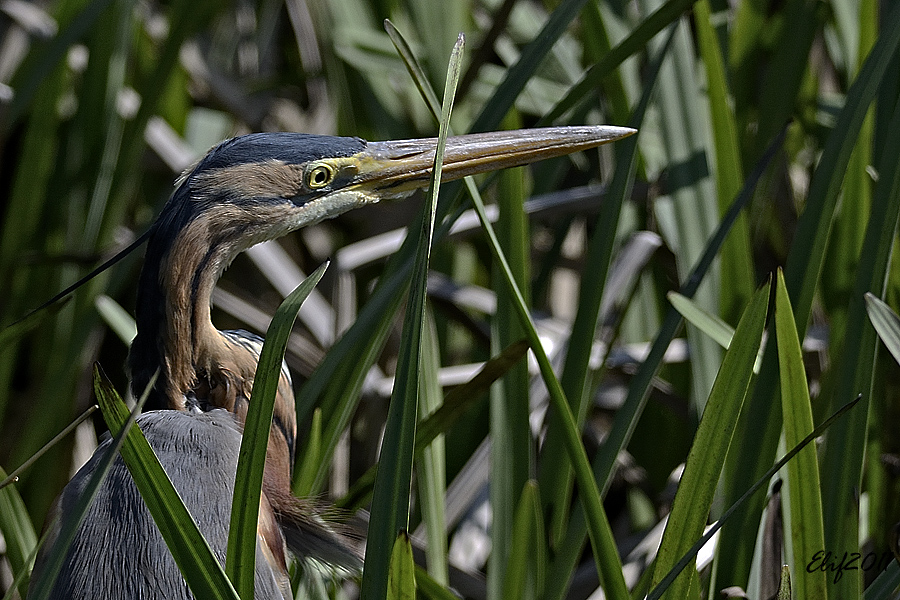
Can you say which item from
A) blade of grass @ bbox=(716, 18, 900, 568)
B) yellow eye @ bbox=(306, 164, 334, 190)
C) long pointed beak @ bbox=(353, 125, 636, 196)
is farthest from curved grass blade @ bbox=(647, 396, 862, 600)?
yellow eye @ bbox=(306, 164, 334, 190)

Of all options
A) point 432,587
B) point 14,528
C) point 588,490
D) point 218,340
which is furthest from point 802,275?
point 14,528

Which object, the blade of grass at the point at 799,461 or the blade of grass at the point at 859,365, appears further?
the blade of grass at the point at 859,365

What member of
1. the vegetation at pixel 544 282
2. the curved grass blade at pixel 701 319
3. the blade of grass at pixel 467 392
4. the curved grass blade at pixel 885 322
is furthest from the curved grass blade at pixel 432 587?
the curved grass blade at pixel 885 322

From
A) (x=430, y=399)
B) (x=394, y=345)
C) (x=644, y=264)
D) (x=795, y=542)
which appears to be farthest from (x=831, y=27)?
(x=795, y=542)

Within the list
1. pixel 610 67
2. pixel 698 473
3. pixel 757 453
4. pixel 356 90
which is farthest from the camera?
pixel 356 90

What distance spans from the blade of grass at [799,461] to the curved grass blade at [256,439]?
0.36 m

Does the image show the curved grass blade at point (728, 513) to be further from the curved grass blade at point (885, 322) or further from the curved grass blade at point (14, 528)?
the curved grass blade at point (14, 528)

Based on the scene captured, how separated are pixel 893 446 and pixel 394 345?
2.69 feet

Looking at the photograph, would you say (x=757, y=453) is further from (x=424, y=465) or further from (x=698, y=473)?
(x=424, y=465)

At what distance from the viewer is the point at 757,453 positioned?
834 millimetres

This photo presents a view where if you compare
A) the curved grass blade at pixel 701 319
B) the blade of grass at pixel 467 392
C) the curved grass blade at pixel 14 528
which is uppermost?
the curved grass blade at pixel 701 319

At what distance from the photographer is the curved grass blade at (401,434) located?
0.59 metres

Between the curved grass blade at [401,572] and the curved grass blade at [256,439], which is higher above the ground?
the curved grass blade at [256,439]

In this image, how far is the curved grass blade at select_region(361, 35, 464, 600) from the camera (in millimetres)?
587
